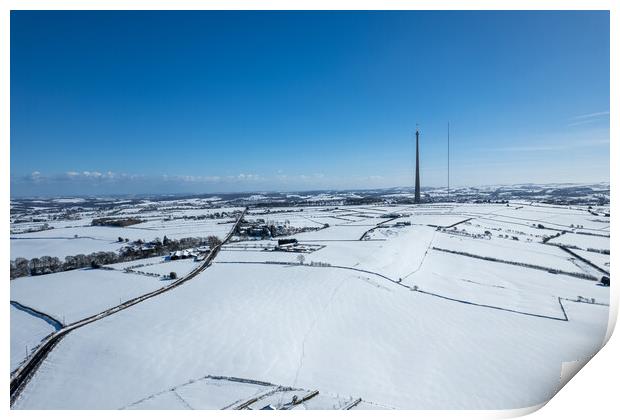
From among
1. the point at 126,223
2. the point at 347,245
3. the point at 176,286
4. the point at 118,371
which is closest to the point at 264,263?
the point at 176,286

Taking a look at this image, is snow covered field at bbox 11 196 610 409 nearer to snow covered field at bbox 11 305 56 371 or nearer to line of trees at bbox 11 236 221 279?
snow covered field at bbox 11 305 56 371

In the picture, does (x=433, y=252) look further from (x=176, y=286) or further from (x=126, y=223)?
(x=126, y=223)

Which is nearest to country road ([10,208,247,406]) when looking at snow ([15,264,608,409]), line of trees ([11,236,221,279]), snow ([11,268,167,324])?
snow ([15,264,608,409])

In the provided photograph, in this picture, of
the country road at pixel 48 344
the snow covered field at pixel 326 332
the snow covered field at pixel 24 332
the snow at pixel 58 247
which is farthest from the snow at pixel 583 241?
the snow at pixel 58 247

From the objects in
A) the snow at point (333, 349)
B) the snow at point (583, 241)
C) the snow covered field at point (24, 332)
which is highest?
the snow at point (583, 241)

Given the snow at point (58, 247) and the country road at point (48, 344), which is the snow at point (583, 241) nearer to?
the country road at point (48, 344)
